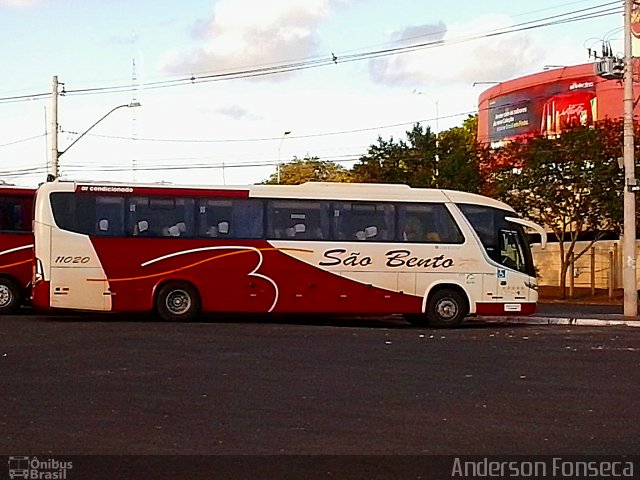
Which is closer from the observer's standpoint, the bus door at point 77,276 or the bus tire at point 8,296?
the bus door at point 77,276

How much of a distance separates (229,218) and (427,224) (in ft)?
15.2

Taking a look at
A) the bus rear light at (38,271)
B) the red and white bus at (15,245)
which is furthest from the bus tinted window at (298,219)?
the red and white bus at (15,245)

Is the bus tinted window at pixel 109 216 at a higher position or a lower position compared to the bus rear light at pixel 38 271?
higher

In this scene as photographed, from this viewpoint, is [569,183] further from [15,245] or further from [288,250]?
[15,245]

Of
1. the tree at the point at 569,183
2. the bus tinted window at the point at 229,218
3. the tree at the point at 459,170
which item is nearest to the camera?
the bus tinted window at the point at 229,218

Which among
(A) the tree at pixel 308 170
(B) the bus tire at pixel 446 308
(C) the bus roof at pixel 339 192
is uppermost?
(A) the tree at pixel 308 170

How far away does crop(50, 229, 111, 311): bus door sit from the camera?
24344mm

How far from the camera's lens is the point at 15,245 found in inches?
1055

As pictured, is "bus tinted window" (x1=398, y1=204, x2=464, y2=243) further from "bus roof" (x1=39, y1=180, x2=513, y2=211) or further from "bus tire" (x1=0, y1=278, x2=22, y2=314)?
"bus tire" (x1=0, y1=278, x2=22, y2=314)

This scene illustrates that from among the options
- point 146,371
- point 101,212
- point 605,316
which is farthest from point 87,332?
point 605,316

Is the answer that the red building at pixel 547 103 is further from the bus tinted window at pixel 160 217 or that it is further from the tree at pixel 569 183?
the bus tinted window at pixel 160 217

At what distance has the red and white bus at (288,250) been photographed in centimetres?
2469

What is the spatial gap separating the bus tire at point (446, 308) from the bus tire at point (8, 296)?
10085 millimetres

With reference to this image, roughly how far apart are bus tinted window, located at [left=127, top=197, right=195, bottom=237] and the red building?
30.6m
